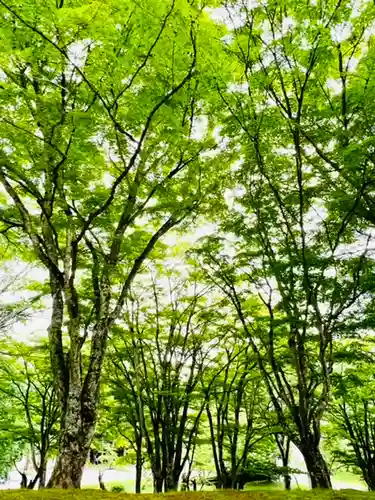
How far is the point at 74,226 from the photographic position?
7152 millimetres

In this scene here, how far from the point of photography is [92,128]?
5809mm

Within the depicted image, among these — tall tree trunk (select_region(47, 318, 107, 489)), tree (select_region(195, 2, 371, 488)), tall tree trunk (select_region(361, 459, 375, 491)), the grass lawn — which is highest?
tree (select_region(195, 2, 371, 488))

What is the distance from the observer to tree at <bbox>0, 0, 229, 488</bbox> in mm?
4801

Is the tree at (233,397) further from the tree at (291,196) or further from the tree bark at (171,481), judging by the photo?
the tree at (291,196)

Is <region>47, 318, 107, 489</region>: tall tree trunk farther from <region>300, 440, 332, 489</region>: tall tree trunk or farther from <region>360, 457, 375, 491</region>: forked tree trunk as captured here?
<region>360, 457, 375, 491</region>: forked tree trunk

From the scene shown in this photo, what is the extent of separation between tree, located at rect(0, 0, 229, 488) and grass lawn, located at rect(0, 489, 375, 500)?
0.98m

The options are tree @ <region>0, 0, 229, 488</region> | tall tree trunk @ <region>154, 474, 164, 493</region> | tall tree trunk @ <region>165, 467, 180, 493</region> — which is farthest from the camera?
tall tree trunk @ <region>154, 474, 164, 493</region>

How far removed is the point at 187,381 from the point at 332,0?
35.2ft

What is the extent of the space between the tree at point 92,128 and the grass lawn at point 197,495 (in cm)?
98

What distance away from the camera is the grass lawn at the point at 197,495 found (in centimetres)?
438

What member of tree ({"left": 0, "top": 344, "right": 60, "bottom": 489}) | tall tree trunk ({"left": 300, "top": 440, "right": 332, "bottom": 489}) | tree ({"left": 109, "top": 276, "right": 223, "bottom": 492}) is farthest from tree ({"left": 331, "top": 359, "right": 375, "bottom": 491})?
tree ({"left": 0, "top": 344, "right": 60, "bottom": 489})

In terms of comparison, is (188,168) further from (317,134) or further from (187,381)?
(187,381)

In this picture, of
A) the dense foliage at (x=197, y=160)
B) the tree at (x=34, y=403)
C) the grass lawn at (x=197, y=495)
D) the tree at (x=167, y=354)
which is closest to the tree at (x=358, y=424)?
the tree at (x=167, y=354)

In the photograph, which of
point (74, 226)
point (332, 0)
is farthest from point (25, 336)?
point (332, 0)
